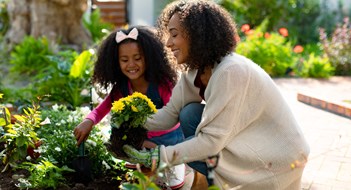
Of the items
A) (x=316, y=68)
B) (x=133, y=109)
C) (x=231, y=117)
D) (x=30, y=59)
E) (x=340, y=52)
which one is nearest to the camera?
(x=231, y=117)

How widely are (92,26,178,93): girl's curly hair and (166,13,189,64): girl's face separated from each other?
64cm

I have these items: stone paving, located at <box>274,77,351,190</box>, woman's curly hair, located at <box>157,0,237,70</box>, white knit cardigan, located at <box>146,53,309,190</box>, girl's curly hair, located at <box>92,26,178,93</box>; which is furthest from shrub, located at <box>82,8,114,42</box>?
white knit cardigan, located at <box>146,53,309,190</box>

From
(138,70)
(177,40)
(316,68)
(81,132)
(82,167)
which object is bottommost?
(316,68)

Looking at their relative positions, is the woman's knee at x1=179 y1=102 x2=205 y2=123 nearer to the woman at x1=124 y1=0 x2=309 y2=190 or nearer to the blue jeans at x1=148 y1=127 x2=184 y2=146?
the woman at x1=124 y1=0 x2=309 y2=190

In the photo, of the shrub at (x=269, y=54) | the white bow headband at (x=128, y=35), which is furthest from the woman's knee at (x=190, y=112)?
the shrub at (x=269, y=54)

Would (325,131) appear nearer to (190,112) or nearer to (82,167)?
(190,112)

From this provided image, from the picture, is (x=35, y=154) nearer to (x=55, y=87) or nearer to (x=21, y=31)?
(x=55, y=87)

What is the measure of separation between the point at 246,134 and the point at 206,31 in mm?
539

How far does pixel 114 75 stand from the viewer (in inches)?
141

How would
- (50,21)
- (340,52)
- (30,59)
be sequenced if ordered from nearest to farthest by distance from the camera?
(30,59) < (340,52) < (50,21)

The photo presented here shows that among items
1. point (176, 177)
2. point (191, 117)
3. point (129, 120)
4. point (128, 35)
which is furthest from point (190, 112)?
Result: point (128, 35)

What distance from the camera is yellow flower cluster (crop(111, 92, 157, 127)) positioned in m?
2.71

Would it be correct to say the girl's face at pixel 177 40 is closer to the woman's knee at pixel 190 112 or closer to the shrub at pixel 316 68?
the woman's knee at pixel 190 112

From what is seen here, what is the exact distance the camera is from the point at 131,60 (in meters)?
3.44
